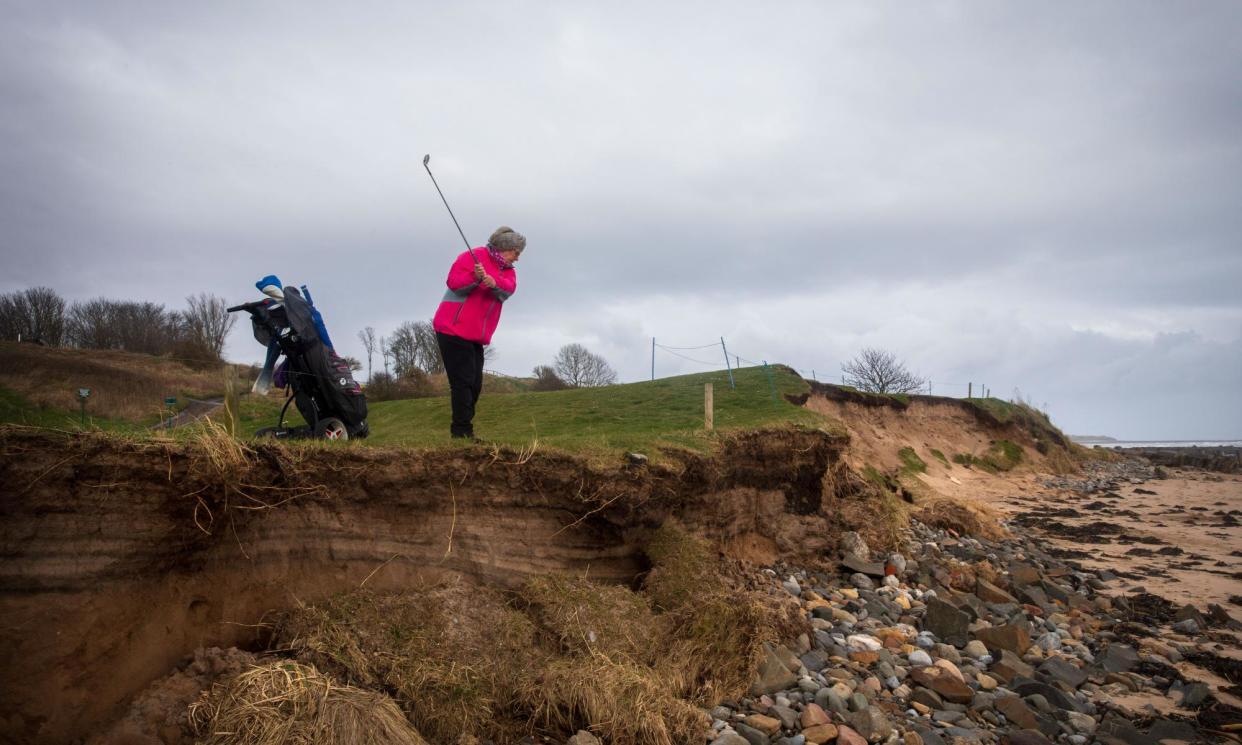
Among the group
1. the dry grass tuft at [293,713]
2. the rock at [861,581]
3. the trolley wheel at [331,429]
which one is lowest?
the rock at [861,581]

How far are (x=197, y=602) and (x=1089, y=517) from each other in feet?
68.7

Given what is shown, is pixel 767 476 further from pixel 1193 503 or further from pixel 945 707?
pixel 1193 503

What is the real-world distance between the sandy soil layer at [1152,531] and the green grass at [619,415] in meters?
6.62

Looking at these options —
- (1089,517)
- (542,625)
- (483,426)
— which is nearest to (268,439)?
(542,625)

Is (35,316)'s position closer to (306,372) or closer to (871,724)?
→ (306,372)

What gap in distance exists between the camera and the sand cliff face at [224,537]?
458 centimetres

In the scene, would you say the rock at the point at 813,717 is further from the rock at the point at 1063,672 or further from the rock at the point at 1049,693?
the rock at the point at 1063,672

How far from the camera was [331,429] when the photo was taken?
23.7 ft

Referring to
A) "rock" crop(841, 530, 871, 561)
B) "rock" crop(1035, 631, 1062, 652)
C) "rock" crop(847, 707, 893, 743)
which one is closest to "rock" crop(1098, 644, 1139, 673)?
"rock" crop(1035, 631, 1062, 652)

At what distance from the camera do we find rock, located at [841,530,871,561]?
34.6ft

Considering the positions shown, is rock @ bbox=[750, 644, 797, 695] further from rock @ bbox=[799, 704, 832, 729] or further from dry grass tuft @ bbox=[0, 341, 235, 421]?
dry grass tuft @ bbox=[0, 341, 235, 421]

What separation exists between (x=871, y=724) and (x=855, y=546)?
16.1 ft

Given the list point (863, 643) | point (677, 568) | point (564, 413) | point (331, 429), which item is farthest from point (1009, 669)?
point (564, 413)

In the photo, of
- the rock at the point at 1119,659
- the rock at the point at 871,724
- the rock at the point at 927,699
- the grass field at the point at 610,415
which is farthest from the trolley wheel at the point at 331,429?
the rock at the point at 1119,659
